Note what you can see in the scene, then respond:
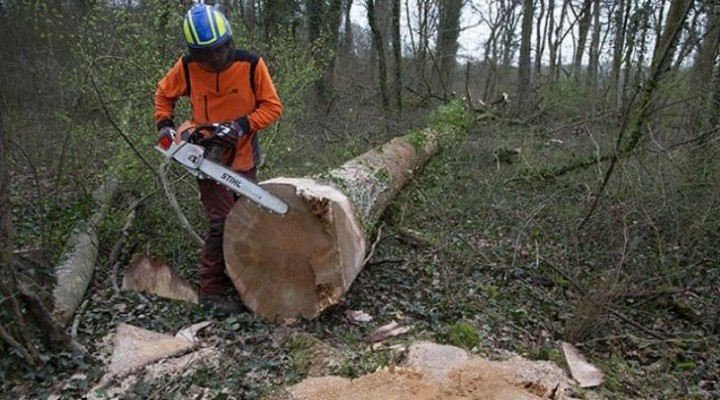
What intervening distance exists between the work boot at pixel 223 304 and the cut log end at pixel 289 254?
0.09m

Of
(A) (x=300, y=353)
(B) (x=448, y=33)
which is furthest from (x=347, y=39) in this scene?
(A) (x=300, y=353)

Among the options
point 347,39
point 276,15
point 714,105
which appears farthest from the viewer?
point 347,39

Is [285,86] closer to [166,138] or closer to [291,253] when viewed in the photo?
[166,138]

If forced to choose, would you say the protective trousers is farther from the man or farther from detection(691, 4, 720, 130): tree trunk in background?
detection(691, 4, 720, 130): tree trunk in background

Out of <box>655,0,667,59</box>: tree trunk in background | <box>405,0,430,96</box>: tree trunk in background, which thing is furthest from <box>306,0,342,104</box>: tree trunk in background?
<box>655,0,667,59</box>: tree trunk in background

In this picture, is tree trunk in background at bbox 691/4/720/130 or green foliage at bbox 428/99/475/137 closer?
tree trunk in background at bbox 691/4/720/130

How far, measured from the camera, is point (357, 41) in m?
18.9

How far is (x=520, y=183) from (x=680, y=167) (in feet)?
8.18

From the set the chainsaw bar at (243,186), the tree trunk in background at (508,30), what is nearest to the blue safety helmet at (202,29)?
the chainsaw bar at (243,186)

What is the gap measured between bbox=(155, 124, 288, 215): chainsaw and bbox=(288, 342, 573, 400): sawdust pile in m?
1.22

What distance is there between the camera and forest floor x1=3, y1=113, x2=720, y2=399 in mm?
3059

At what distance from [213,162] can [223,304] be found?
948 millimetres

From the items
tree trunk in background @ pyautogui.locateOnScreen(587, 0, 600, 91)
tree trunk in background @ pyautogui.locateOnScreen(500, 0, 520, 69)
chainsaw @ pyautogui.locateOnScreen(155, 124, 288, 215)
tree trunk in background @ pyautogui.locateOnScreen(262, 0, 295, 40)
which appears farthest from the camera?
tree trunk in background @ pyautogui.locateOnScreen(500, 0, 520, 69)

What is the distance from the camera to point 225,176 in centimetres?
354
